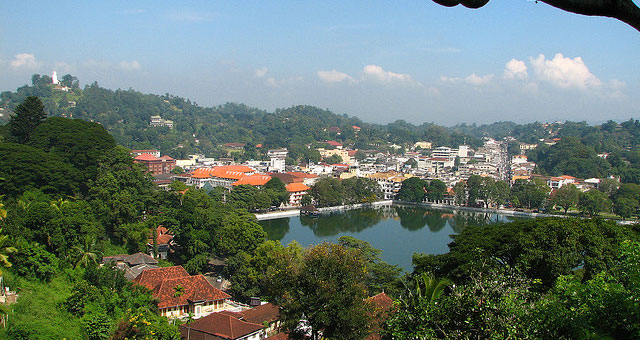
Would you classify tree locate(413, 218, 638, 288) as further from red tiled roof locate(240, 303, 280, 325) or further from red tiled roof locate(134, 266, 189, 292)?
red tiled roof locate(134, 266, 189, 292)

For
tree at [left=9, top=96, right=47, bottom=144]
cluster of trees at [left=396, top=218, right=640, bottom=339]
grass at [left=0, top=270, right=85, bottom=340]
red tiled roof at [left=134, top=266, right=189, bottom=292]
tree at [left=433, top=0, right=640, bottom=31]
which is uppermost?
tree at [left=433, top=0, right=640, bottom=31]

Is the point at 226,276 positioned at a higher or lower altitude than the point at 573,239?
lower

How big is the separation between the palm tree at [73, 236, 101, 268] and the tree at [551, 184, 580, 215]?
61.3 feet

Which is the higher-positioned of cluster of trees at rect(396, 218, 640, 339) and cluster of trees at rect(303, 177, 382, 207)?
cluster of trees at rect(396, 218, 640, 339)

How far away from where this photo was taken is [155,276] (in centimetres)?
796

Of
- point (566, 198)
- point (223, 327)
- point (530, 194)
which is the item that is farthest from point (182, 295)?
point (530, 194)

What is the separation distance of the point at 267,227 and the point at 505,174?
2352 cm

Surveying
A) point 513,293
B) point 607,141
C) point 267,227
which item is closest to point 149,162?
point 267,227

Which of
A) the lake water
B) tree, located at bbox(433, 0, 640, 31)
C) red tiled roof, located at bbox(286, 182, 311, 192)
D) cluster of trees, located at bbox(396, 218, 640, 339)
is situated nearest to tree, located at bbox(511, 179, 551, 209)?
the lake water

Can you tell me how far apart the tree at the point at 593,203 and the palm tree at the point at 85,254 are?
727 inches

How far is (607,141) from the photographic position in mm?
38844

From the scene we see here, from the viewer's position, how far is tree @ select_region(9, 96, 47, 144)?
40.7ft

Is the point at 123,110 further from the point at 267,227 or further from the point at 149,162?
the point at 267,227

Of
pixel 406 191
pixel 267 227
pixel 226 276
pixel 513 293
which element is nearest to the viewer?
pixel 513 293
